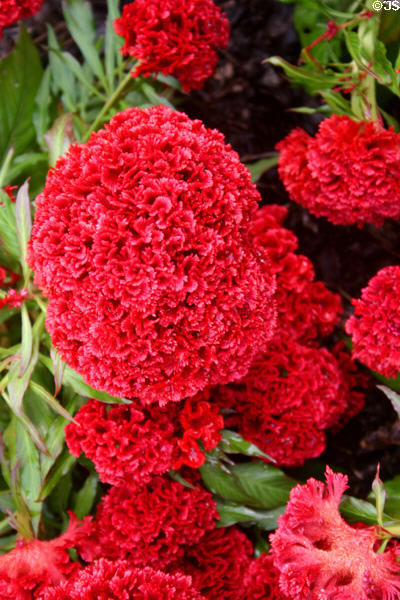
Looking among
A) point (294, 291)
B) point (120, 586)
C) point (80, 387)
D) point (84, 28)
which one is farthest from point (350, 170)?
point (120, 586)

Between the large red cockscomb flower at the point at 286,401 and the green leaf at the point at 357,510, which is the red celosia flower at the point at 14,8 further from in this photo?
the green leaf at the point at 357,510

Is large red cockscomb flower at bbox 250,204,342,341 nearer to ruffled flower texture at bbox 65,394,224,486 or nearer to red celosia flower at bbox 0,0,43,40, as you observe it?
ruffled flower texture at bbox 65,394,224,486

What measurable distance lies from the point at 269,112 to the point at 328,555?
1499mm

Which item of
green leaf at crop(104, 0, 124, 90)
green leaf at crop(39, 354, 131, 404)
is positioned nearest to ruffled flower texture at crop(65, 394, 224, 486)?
green leaf at crop(39, 354, 131, 404)

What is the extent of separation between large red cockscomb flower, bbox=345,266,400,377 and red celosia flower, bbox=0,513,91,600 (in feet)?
2.60

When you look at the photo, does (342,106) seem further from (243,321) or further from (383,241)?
(243,321)

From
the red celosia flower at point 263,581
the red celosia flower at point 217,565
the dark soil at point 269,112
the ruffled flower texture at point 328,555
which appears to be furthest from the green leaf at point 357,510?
the dark soil at point 269,112

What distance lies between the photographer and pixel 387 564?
103 centimetres

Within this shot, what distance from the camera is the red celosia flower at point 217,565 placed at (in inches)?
52.0

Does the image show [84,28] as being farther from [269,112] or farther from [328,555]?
[328,555]

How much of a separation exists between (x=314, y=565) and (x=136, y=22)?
4.35 ft

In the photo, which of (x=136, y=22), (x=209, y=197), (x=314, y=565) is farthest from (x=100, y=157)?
(x=314, y=565)

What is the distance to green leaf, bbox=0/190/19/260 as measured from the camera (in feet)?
4.25

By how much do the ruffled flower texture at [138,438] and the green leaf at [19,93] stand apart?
0.92 metres
